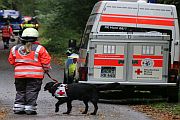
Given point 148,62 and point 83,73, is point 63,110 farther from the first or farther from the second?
point 148,62

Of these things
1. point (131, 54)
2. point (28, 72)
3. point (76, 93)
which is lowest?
point (76, 93)

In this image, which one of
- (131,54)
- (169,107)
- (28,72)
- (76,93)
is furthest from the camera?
(131,54)

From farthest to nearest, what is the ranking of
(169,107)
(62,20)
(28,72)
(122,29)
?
(62,20) < (122,29) < (169,107) < (28,72)

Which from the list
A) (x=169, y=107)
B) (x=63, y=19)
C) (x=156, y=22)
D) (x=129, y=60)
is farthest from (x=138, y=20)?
(x=63, y=19)

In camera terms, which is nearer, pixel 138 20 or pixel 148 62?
pixel 148 62

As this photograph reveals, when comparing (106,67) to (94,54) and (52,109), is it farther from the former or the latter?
(52,109)

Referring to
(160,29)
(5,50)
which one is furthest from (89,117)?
(5,50)

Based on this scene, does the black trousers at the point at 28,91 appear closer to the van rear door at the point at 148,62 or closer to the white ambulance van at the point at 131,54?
the white ambulance van at the point at 131,54

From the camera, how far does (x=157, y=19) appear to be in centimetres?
1506

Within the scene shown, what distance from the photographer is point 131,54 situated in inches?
578

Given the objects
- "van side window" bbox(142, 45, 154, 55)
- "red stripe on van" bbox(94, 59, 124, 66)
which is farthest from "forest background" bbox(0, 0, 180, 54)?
"red stripe on van" bbox(94, 59, 124, 66)

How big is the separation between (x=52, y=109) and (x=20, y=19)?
1854 inches

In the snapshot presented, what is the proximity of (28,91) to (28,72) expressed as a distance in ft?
1.31

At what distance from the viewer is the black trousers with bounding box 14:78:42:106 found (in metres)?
11.8
